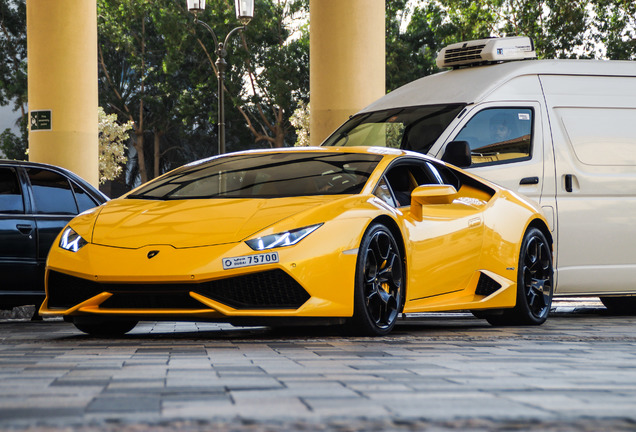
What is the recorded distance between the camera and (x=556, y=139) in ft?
33.0

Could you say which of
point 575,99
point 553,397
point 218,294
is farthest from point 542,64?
point 553,397

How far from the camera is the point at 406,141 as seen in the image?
9969mm

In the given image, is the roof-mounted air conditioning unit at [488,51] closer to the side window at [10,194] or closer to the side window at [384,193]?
the side window at [384,193]

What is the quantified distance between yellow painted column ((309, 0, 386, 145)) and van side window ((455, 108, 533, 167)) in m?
6.08

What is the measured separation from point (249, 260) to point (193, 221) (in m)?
0.54

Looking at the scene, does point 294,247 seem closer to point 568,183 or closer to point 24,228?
point 24,228

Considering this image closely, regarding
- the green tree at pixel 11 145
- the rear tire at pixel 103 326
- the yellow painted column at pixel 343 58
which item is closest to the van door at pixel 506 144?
the rear tire at pixel 103 326

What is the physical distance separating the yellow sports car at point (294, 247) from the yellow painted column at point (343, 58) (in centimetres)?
771

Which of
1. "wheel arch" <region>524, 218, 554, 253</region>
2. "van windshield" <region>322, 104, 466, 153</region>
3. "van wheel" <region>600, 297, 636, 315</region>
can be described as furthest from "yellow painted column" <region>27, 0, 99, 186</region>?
"wheel arch" <region>524, 218, 554, 253</region>

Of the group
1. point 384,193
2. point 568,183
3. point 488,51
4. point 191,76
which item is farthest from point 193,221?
point 191,76

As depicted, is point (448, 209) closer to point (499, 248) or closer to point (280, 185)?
point (499, 248)

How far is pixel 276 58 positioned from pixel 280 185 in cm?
4879

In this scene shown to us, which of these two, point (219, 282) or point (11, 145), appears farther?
point (11, 145)

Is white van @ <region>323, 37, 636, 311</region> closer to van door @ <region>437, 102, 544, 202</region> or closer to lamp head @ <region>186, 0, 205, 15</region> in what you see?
van door @ <region>437, 102, 544, 202</region>
